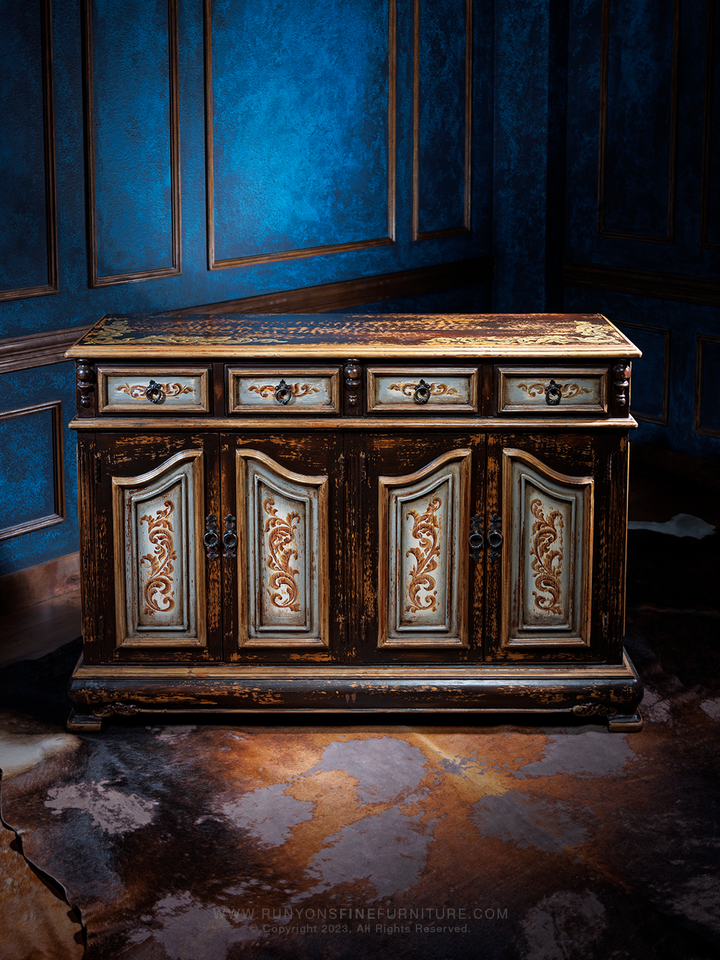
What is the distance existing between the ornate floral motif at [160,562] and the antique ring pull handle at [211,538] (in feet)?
0.29

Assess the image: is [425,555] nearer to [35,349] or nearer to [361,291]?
[35,349]

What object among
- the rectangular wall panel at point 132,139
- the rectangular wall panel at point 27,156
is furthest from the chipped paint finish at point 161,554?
the rectangular wall panel at point 132,139

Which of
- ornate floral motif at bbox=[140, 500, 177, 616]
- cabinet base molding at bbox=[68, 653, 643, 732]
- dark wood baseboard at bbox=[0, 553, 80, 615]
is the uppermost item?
ornate floral motif at bbox=[140, 500, 177, 616]

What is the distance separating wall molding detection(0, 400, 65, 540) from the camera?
3764 mm

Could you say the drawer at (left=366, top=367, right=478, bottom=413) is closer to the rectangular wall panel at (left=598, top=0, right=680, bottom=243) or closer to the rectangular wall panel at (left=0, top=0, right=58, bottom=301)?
the rectangular wall panel at (left=0, top=0, right=58, bottom=301)

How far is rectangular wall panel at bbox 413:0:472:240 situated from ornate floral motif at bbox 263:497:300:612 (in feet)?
8.39

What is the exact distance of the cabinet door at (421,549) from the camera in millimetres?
2879

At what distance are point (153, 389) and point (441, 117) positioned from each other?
2.87 m

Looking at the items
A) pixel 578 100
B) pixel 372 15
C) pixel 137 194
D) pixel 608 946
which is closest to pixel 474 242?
pixel 578 100

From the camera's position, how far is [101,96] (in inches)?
148

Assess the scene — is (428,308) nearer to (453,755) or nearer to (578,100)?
(578,100)

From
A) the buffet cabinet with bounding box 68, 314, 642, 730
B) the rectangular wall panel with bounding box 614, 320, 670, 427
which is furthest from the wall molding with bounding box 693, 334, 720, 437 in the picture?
the buffet cabinet with bounding box 68, 314, 642, 730

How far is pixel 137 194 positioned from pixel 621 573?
2157 millimetres

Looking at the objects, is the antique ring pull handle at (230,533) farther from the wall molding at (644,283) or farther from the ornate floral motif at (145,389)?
the wall molding at (644,283)
